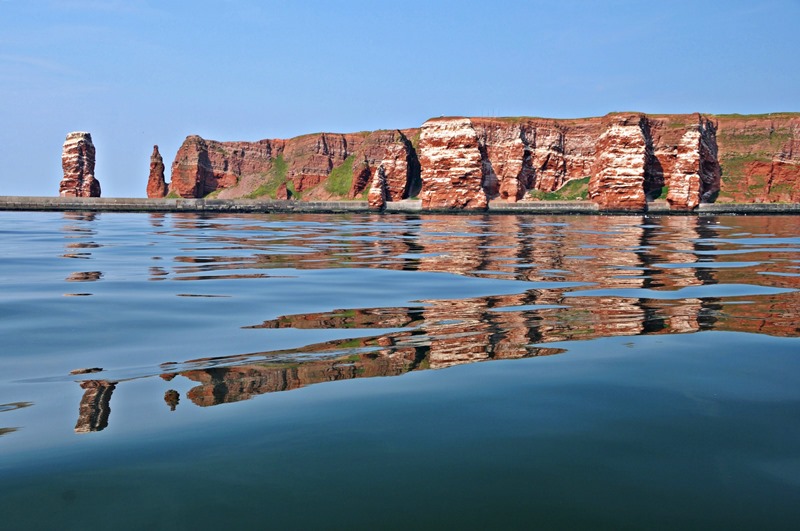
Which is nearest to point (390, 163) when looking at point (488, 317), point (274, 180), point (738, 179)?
point (274, 180)

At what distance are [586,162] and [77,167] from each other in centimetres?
8787

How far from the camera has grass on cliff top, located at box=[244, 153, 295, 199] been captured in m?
140

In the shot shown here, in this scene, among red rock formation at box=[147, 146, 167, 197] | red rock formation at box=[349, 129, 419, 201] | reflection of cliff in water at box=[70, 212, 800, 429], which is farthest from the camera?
red rock formation at box=[147, 146, 167, 197]

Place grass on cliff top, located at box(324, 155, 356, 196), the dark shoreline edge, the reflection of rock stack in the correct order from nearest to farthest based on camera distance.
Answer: the reflection of rock stack
the dark shoreline edge
grass on cliff top, located at box(324, 155, 356, 196)

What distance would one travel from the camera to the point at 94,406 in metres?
3.76

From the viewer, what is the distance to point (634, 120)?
89.2 meters

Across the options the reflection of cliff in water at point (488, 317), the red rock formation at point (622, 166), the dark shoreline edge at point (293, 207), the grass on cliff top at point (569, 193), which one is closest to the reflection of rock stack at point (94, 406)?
the reflection of cliff in water at point (488, 317)

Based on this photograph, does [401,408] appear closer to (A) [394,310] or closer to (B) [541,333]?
(B) [541,333]

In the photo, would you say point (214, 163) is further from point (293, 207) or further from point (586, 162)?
point (586, 162)

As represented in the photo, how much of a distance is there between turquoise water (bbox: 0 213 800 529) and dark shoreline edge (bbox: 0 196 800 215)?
251ft

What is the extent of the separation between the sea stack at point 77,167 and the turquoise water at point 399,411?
114 m

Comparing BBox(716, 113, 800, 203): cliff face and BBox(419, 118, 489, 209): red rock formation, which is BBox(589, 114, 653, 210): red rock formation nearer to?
BBox(419, 118, 489, 209): red rock formation

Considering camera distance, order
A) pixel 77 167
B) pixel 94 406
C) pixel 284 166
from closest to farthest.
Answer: pixel 94 406 < pixel 77 167 < pixel 284 166

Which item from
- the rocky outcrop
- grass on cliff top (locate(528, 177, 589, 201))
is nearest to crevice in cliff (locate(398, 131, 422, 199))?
grass on cliff top (locate(528, 177, 589, 201))
